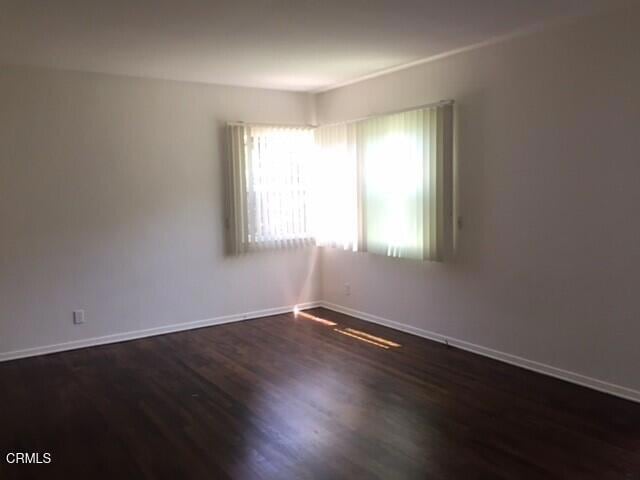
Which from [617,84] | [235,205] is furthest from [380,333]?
[617,84]

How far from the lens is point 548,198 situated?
152 inches

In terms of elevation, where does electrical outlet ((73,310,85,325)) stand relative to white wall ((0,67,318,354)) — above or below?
below

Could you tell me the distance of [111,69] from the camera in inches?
187

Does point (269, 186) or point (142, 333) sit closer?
point (142, 333)

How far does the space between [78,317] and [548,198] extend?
4014mm

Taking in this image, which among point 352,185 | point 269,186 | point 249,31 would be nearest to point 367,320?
point 352,185

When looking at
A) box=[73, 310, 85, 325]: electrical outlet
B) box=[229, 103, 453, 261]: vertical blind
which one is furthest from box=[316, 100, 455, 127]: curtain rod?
box=[73, 310, 85, 325]: electrical outlet

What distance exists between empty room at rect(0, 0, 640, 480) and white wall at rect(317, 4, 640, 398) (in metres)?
0.02

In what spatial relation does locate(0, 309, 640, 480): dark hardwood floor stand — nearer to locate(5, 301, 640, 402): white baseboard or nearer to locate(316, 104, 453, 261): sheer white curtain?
locate(5, 301, 640, 402): white baseboard

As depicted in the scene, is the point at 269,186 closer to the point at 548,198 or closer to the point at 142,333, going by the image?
the point at 142,333

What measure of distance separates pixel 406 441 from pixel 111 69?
12.6 ft

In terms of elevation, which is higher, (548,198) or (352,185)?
(352,185)

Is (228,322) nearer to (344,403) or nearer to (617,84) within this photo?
(344,403)

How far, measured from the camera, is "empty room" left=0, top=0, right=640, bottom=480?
3113 millimetres
